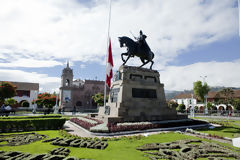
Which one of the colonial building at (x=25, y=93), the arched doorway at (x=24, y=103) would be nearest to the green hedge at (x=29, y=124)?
the colonial building at (x=25, y=93)

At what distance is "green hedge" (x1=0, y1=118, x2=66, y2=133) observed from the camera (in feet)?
42.9

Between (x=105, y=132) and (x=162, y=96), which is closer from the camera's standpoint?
(x=105, y=132)

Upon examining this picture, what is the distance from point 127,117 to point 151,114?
3.18 meters

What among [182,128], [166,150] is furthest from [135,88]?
[166,150]

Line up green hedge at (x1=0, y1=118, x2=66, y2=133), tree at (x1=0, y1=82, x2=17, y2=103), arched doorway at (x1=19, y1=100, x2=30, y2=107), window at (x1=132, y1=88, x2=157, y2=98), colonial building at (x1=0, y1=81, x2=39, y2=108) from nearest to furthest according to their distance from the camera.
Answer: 1. green hedge at (x1=0, y1=118, x2=66, y2=133)
2. window at (x1=132, y1=88, x2=157, y2=98)
3. tree at (x1=0, y1=82, x2=17, y2=103)
4. arched doorway at (x1=19, y1=100, x2=30, y2=107)
5. colonial building at (x1=0, y1=81, x2=39, y2=108)

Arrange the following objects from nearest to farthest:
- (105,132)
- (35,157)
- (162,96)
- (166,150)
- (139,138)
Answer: (35,157), (166,150), (139,138), (105,132), (162,96)

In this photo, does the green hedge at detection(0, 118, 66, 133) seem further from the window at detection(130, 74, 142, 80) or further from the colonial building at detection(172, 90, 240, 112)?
the colonial building at detection(172, 90, 240, 112)

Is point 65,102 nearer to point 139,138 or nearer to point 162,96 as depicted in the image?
point 162,96

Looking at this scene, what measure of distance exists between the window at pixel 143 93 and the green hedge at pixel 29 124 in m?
7.95

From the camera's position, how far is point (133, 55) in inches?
741

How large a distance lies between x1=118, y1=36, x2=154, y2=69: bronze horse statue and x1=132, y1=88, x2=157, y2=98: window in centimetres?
356

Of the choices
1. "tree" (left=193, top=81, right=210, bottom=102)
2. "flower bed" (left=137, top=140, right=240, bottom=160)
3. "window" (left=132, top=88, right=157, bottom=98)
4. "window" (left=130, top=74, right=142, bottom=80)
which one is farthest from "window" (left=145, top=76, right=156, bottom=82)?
"tree" (left=193, top=81, right=210, bottom=102)

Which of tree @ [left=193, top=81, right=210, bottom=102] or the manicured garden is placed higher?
tree @ [left=193, top=81, right=210, bottom=102]

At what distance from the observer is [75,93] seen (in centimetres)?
6169
